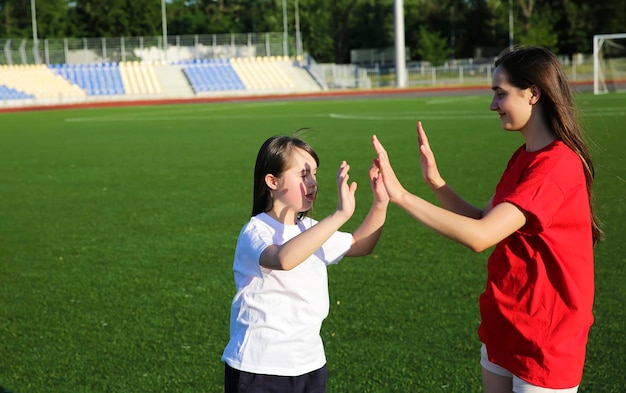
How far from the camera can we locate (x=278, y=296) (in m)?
2.86

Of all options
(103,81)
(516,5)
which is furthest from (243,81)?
(516,5)

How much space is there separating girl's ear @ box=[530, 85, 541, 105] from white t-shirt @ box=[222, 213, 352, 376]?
883 mm

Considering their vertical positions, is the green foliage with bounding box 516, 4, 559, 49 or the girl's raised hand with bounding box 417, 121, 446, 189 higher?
the green foliage with bounding box 516, 4, 559, 49

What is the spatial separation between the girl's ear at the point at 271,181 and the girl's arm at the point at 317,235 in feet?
0.90

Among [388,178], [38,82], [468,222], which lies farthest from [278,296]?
[38,82]

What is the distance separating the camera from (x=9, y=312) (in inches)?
239

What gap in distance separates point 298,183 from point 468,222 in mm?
609

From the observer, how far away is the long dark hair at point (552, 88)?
265 cm

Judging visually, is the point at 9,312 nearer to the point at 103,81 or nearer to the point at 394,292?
the point at 394,292

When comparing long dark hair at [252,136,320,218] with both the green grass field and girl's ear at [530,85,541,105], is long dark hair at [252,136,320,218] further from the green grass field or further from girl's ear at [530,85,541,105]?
girl's ear at [530,85,541,105]

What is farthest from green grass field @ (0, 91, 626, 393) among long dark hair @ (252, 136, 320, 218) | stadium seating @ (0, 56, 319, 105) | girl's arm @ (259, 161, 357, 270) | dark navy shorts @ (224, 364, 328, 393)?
stadium seating @ (0, 56, 319, 105)

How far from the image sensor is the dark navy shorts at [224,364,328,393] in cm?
284

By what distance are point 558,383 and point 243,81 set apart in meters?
50.9

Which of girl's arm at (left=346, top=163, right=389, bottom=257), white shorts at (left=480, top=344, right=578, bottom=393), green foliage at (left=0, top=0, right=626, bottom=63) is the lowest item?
white shorts at (left=480, top=344, right=578, bottom=393)
